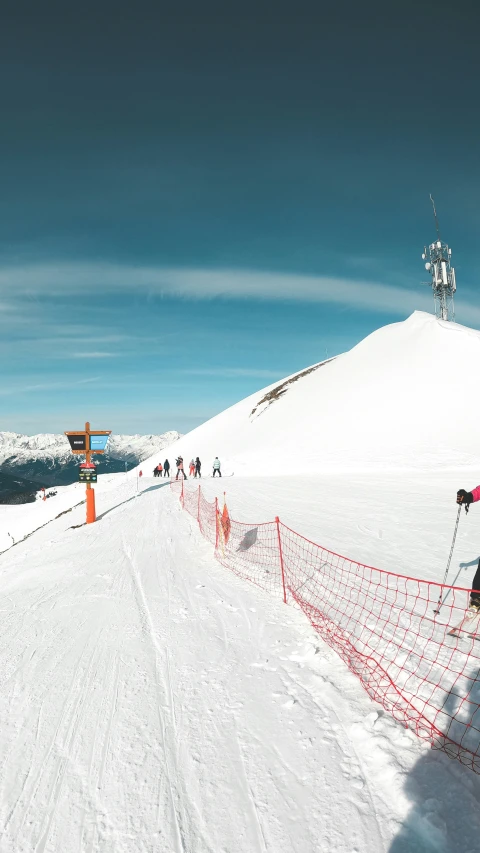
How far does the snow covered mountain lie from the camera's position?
31.6m

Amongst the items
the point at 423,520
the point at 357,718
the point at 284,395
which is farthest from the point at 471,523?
the point at 284,395

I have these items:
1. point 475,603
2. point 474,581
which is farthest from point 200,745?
point 474,581

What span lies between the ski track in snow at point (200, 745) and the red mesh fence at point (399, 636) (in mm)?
258

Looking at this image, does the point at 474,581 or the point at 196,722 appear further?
the point at 474,581

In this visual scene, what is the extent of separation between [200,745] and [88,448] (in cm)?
1363

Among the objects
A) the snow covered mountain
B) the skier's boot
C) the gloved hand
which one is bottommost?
the skier's boot

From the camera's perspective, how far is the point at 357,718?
371cm

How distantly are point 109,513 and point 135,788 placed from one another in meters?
15.2

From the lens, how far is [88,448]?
1584cm

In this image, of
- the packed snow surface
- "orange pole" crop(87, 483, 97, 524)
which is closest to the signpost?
"orange pole" crop(87, 483, 97, 524)

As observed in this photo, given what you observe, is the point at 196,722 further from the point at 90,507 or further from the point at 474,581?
the point at 90,507

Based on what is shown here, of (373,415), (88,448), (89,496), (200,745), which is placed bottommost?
(200,745)

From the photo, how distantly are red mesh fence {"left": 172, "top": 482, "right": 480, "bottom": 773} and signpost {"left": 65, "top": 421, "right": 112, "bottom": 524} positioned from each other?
8.41 meters

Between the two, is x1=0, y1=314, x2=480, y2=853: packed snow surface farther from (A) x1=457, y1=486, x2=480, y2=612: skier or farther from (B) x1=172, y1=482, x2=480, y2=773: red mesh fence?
(A) x1=457, y1=486, x2=480, y2=612: skier
